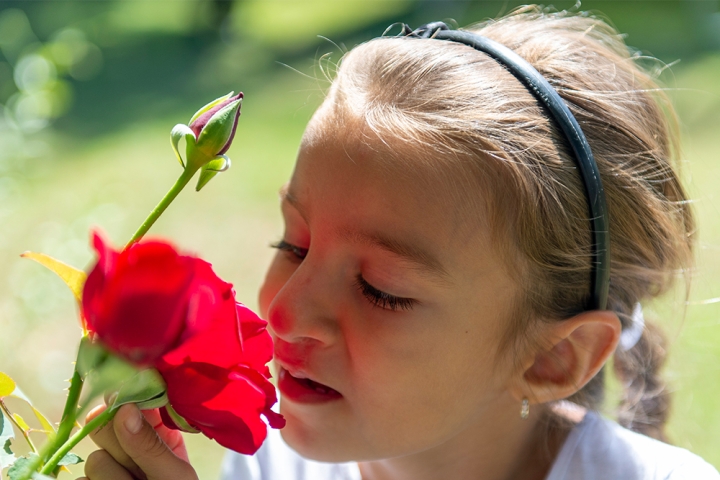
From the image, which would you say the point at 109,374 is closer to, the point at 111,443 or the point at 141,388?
the point at 141,388

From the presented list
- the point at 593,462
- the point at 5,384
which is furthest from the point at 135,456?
the point at 593,462

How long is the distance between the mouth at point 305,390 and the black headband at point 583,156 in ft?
0.97

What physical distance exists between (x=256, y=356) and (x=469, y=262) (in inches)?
11.7

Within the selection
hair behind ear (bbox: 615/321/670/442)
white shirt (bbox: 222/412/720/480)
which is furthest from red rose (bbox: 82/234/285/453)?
hair behind ear (bbox: 615/321/670/442)

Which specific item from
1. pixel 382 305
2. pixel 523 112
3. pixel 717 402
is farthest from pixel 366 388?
pixel 717 402

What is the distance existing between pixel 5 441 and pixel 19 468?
2.9 inches

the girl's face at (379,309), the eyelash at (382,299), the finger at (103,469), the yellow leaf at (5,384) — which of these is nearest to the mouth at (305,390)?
the girl's face at (379,309)

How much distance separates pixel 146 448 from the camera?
557 millimetres

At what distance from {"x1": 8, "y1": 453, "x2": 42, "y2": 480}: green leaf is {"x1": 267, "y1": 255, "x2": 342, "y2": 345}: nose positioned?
336 mm

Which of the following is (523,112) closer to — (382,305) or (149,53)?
(382,305)

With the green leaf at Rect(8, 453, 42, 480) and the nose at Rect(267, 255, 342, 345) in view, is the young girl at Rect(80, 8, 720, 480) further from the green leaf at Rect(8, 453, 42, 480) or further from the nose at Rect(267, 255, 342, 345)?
the green leaf at Rect(8, 453, 42, 480)

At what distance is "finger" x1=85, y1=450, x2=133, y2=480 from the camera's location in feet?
1.86

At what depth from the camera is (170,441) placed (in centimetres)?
67

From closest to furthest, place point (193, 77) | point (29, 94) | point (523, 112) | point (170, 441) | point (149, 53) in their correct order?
point (170, 441)
point (523, 112)
point (29, 94)
point (193, 77)
point (149, 53)
